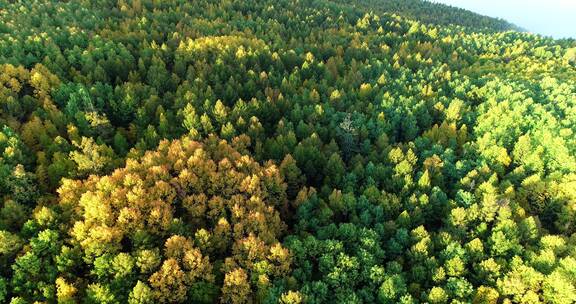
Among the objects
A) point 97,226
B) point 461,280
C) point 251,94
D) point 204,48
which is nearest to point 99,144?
point 97,226

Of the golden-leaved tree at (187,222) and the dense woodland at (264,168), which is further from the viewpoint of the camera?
the dense woodland at (264,168)

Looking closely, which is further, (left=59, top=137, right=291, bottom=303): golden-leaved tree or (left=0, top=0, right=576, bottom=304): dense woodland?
(left=0, top=0, right=576, bottom=304): dense woodland

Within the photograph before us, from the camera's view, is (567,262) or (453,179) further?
(453,179)

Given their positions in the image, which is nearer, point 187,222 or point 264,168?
point 187,222

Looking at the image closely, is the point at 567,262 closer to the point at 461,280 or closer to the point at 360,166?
the point at 461,280

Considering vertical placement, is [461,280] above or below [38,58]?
below

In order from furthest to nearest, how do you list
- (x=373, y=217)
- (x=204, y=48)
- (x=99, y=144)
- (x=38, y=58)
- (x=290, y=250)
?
(x=204, y=48)
(x=38, y=58)
(x=99, y=144)
(x=373, y=217)
(x=290, y=250)

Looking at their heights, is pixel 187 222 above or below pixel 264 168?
below

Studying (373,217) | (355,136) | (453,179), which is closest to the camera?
(373,217)
